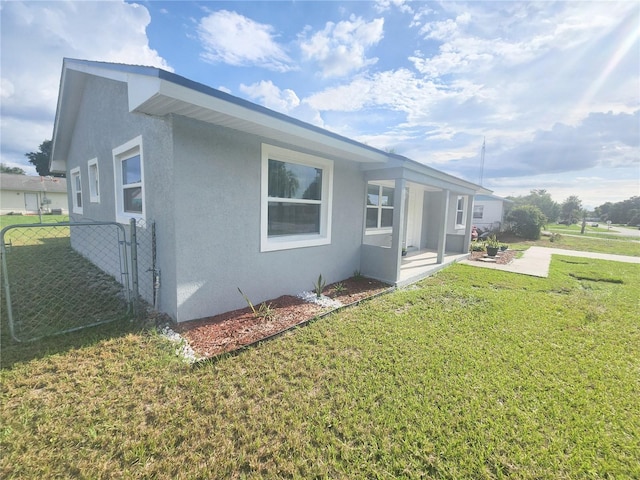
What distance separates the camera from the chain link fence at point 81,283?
3901 millimetres

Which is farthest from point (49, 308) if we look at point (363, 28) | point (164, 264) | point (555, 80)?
point (555, 80)

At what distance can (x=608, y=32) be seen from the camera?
21.3ft

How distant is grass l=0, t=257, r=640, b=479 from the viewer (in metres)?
1.97

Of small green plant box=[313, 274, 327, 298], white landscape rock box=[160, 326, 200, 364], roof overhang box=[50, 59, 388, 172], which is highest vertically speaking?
roof overhang box=[50, 59, 388, 172]

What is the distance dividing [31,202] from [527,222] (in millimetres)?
48639

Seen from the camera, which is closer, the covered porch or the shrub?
the covered porch

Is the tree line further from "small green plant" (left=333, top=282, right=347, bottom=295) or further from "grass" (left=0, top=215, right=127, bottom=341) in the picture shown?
"grass" (left=0, top=215, right=127, bottom=341)

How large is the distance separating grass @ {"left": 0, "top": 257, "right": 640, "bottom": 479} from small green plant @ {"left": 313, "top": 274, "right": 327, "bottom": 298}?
1176 mm

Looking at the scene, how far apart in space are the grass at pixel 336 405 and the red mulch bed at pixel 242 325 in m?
0.29

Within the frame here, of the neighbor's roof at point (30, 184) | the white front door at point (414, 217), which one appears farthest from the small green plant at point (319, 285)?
the neighbor's roof at point (30, 184)

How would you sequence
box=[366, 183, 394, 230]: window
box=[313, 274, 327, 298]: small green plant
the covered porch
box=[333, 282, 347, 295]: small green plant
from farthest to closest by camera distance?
A: box=[366, 183, 394, 230]: window, the covered porch, box=[333, 282, 347, 295]: small green plant, box=[313, 274, 327, 298]: small green plant

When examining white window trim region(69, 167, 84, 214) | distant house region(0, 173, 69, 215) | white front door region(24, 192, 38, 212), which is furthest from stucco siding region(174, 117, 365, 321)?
white front door region(24, 192, 38, 212)

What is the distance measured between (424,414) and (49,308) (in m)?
5.92

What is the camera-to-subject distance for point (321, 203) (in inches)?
235
